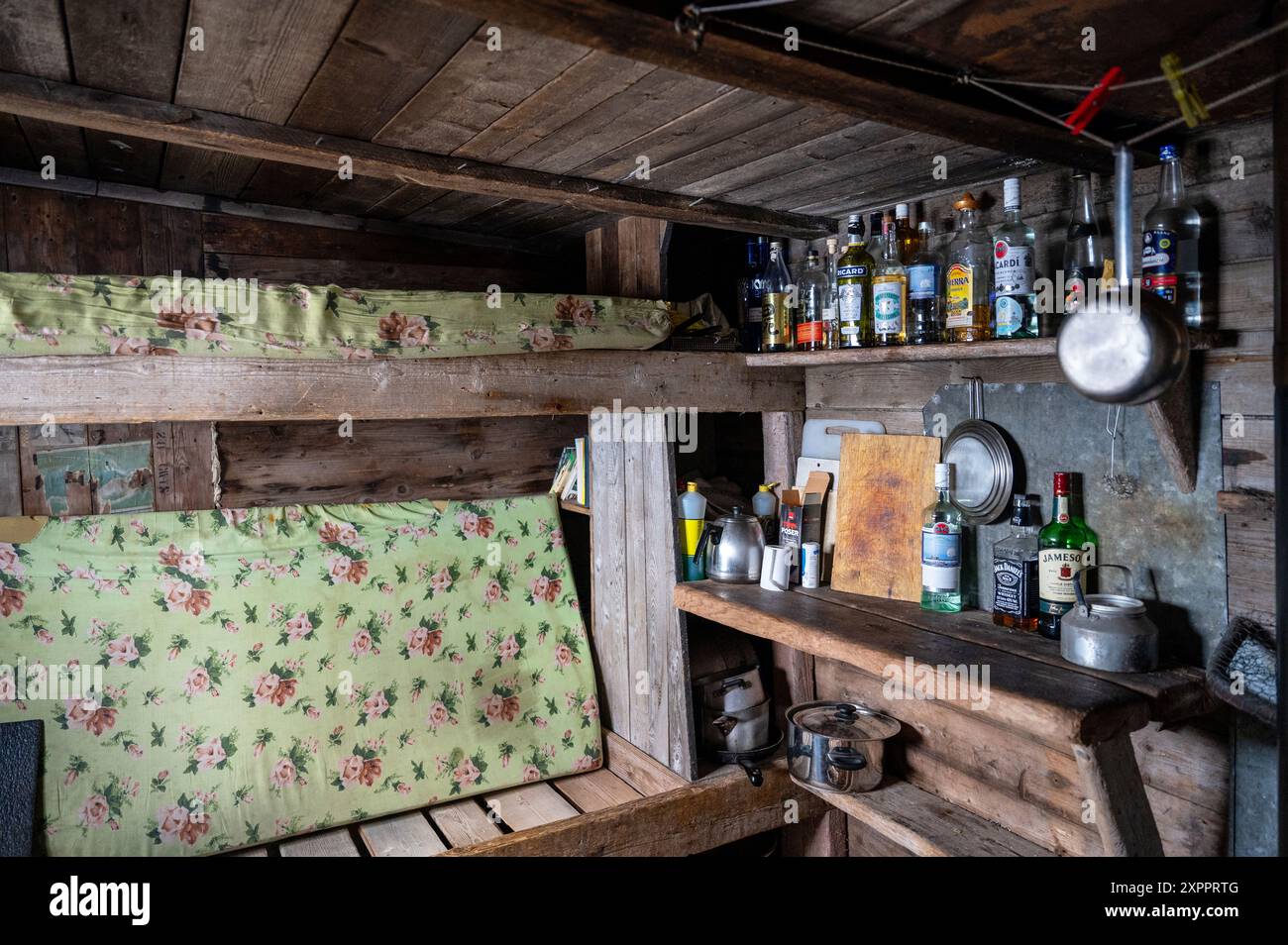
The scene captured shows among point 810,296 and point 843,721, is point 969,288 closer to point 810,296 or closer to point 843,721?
point 810,296

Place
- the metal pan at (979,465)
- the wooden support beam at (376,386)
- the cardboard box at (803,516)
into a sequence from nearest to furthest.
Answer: the wooden support beam at (376,386) → the metal pan at (979,465) → the cardboard box at (803,516)

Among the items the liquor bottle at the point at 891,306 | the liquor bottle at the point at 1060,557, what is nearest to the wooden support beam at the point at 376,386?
the liquor bottle at the point at 891,306

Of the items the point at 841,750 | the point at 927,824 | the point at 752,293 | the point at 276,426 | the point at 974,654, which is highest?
the point at 752,293

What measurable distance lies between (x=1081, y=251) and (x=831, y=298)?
62 centimetres

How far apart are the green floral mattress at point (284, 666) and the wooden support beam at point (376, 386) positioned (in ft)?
1.72

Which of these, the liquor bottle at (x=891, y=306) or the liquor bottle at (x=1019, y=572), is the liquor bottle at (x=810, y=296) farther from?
the liquor bottle at (x=1019, y=572)

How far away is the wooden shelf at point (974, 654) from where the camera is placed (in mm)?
1358

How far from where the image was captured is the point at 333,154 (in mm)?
1548

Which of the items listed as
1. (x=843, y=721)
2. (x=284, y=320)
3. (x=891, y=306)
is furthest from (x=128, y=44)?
(x=843, y=721)

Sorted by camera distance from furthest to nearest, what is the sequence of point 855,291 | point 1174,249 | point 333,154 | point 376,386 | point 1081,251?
point 855,291
point 376,386
point 1081,251
point 333,154
point 1174,249

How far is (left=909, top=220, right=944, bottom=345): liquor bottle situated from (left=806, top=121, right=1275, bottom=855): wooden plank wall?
126 millimetres

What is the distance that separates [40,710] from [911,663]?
189cm

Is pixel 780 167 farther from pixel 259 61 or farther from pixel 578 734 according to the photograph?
pixel 578 734
